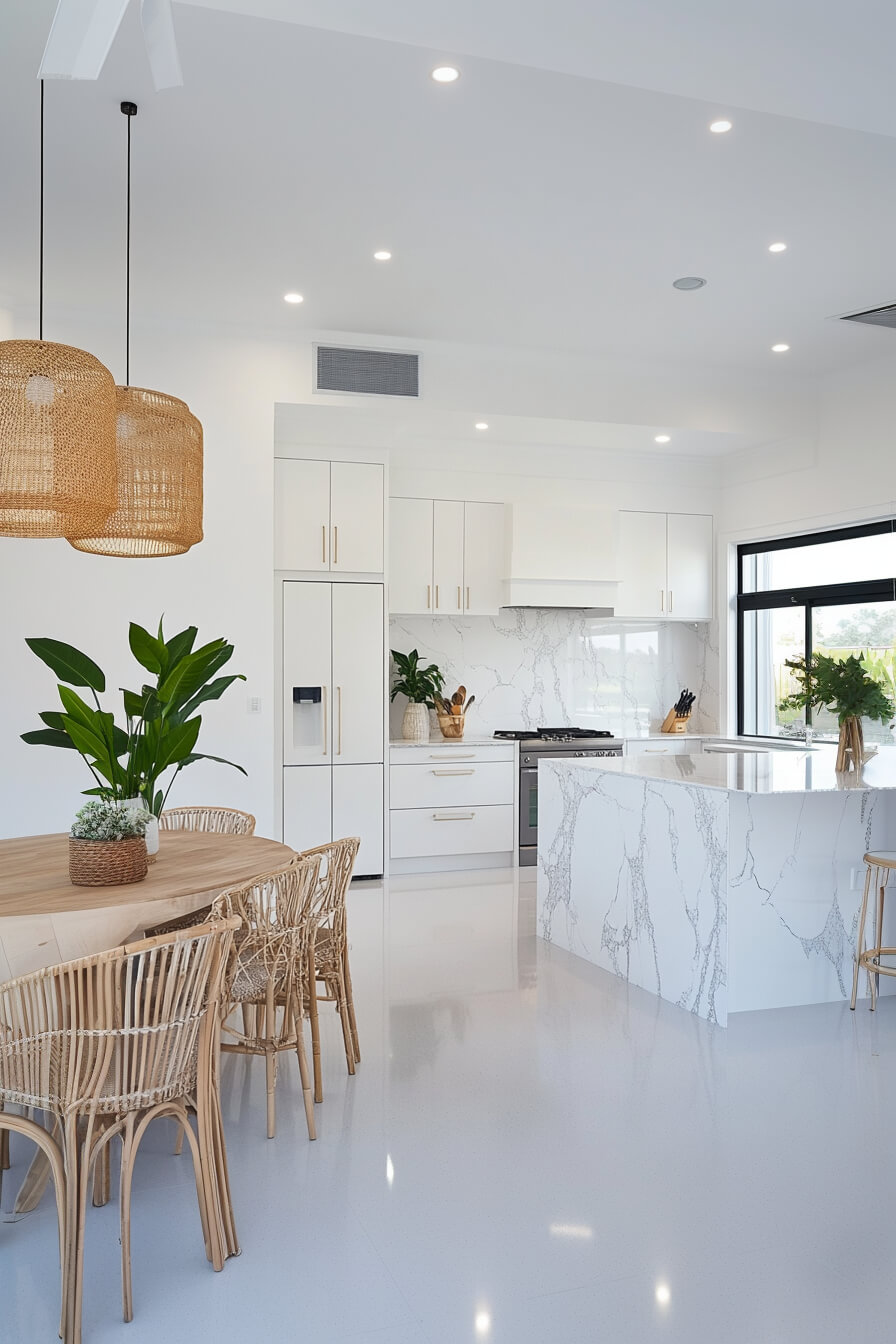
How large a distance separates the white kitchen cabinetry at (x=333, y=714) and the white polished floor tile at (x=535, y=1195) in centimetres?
222

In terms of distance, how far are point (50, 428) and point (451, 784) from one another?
4211mm

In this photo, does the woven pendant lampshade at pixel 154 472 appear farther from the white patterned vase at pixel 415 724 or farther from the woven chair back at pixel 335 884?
the white patterned vase at pixel 415 724

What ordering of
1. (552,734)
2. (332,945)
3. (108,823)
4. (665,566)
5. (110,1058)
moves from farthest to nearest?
(665,566), (552,734), (332,945), (108,823), (110,1058)

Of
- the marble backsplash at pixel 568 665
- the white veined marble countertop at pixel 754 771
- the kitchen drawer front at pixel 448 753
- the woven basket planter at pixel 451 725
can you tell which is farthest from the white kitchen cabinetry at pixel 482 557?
the white veined marble countertop at pixel 754 771

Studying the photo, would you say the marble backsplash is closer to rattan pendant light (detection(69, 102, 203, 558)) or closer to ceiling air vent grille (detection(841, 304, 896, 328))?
ceiling air vent grille (detection(841, 304, 896, 328))

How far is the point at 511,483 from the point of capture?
22.9 feet

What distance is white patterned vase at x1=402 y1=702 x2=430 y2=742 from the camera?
6625 millimetres

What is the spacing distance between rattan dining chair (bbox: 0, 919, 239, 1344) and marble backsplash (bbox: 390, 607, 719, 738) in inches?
187

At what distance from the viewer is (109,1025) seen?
6.70ft

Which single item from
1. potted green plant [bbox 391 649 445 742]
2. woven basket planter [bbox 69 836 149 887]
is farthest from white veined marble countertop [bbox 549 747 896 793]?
woven basket planter [bbox 69 836 149 887]

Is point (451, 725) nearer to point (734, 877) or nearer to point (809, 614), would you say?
point (809, 614)

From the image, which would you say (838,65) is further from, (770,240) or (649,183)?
(770,240)

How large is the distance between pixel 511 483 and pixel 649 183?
3.26 metres

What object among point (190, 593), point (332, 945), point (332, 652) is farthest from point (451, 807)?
point (332, 945)
